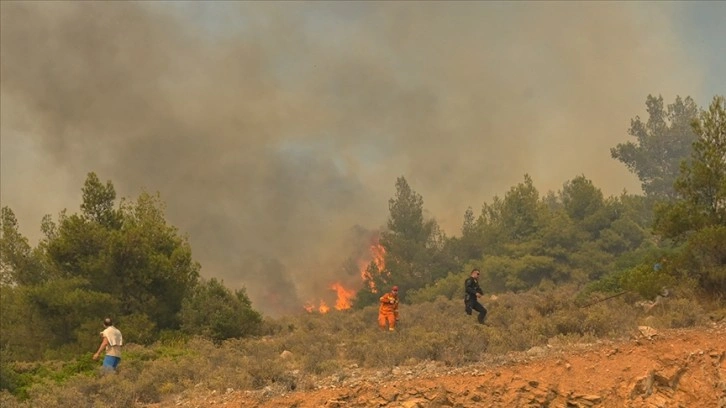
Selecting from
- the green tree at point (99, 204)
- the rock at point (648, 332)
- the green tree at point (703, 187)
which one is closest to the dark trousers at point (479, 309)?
the rock at point (648, 332)

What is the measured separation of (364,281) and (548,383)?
43876mm

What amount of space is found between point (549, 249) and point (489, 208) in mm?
15375

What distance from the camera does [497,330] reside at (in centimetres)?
1322

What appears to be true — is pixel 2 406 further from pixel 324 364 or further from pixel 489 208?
pixel 489 208

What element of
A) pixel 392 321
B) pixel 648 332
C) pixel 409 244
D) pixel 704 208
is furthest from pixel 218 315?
pixel 409 244

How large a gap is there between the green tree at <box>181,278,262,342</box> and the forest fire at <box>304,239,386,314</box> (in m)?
27.2

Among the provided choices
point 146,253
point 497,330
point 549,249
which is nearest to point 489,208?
point 549,249

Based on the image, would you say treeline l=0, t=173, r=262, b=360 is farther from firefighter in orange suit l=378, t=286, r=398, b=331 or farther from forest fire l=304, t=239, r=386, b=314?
forest fire l=304, t=239, r=386, b=314

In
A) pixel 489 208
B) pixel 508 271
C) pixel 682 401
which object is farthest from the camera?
pixel 489 208

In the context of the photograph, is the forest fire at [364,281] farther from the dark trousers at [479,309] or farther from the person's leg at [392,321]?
the dark trousers at [479,309]

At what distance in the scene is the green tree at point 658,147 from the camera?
71.3 m

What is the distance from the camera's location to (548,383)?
9359 millimetres

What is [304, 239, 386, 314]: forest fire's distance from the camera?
52531mm

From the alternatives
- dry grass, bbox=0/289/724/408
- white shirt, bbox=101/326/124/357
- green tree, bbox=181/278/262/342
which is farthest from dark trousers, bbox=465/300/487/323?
green tree, bbox=181/278/262/342
